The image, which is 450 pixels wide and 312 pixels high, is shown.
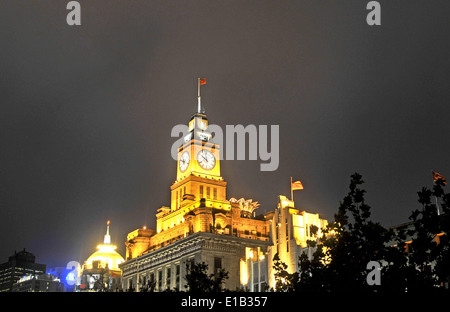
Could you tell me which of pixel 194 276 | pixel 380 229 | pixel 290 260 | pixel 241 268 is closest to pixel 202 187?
pixel 241 268

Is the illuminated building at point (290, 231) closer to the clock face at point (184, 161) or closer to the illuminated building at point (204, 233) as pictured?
the illuminated building at point (204, 233)

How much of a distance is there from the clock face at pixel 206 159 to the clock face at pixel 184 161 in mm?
3151

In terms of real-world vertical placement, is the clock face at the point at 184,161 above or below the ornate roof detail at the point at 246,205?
above

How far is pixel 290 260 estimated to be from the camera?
94.4m

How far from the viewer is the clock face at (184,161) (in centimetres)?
14038

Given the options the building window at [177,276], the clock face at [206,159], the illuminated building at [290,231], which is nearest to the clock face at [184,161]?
the clock face at [206,159]

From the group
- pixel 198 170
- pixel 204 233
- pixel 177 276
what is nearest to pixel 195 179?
pixel 198 170

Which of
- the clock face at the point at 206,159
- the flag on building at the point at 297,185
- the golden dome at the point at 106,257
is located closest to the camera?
Answer: the flag on building at the point at 297,185

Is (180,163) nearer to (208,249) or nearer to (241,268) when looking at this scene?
(208,249)

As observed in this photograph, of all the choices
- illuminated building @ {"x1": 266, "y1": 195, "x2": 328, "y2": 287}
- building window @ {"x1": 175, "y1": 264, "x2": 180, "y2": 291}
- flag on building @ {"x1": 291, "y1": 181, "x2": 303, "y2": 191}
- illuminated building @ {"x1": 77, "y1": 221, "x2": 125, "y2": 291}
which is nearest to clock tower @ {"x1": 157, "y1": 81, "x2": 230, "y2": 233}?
building window @ {"x1": 175, "y1": 264, "x2": 180, "y2": 291}

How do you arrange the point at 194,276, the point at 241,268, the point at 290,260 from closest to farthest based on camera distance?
the point at 194,276, the point at 290,260, the point at 241,268

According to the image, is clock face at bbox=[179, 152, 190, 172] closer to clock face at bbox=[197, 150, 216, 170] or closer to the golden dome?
clock face at bbox=[197, 150, 216, 170]

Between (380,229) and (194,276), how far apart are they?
2793 cm

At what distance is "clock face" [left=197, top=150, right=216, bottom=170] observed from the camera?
13938 cm
